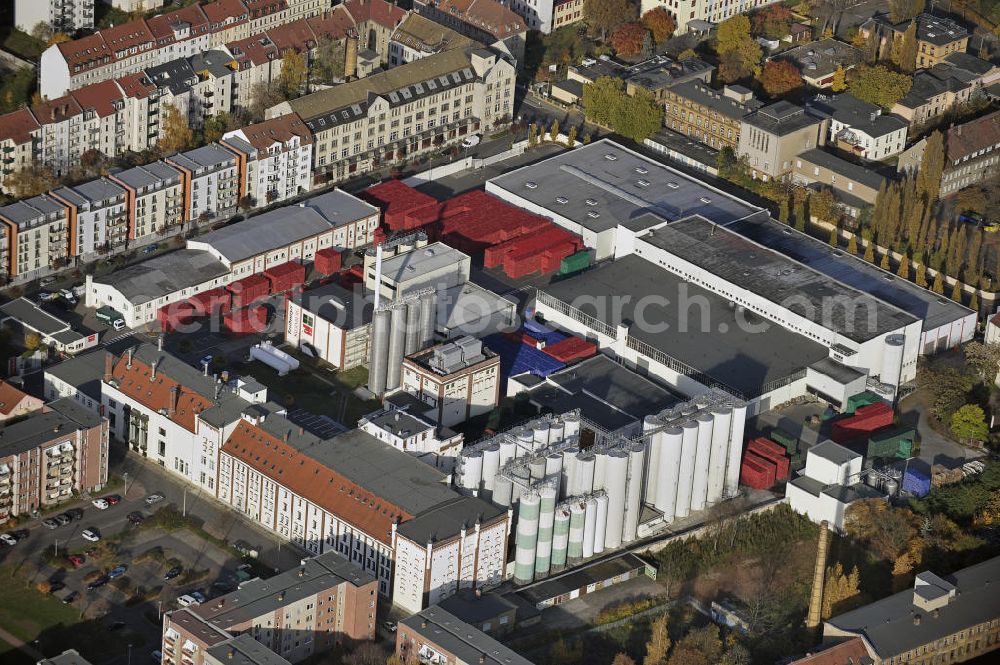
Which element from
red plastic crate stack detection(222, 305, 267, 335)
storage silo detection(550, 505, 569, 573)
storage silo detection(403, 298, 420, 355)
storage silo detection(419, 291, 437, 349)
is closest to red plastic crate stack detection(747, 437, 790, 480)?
storage silo detection(550, 505, 569, 573)

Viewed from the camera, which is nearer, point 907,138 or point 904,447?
point 904,447

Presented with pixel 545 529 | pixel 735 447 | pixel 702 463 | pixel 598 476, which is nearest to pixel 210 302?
pixel 598 476

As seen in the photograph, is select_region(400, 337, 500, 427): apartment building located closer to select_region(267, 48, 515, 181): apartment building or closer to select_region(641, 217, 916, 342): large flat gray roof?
select_region(641, 217, 916, 342): large flat gray roof

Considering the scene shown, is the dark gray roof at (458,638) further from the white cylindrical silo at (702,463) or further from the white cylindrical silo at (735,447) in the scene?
the white cylindrical silo at (735,447)

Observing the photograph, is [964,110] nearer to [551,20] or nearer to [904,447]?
[551,20]

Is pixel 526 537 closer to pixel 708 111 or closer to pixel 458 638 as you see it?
pixel 458 638

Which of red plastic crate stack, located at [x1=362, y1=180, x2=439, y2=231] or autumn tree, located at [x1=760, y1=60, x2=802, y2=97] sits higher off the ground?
autumn tree, located at [x1=760, y1=60, x2=802, y2=97]

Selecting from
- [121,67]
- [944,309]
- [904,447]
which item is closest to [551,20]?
[121,67]
